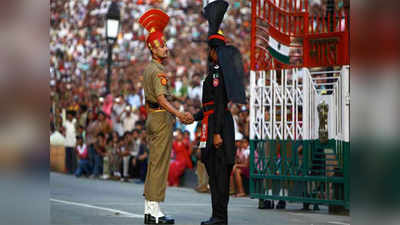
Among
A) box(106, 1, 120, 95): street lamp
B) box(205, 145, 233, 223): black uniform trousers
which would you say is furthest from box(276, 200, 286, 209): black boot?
box(106, 1, 120, 95): street lamp

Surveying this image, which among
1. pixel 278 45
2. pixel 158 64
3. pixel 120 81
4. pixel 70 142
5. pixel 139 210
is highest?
pixel 120 81

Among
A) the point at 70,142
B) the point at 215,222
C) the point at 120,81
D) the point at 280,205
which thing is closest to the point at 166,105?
the point at 215,222

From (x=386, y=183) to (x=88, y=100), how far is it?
22960mm

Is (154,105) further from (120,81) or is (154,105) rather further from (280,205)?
(120,81)

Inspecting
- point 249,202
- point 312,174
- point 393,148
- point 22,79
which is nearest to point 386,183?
point 393,148

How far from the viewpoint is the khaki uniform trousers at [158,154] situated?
369 inches

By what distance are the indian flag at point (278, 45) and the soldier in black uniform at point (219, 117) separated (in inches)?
126

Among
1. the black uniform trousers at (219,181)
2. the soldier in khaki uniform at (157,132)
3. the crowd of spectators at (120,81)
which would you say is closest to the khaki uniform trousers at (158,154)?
the soldier in khaki uniform at (157,132)

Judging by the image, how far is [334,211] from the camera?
1215 cm

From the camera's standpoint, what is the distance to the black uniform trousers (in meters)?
9.38

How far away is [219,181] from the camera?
9.44 meters

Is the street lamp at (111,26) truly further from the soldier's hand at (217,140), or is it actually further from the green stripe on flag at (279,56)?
the soldier's hand at (217,140)

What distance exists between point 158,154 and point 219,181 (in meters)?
0.80

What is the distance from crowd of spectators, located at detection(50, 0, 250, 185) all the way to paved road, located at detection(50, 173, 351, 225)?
299 cm
